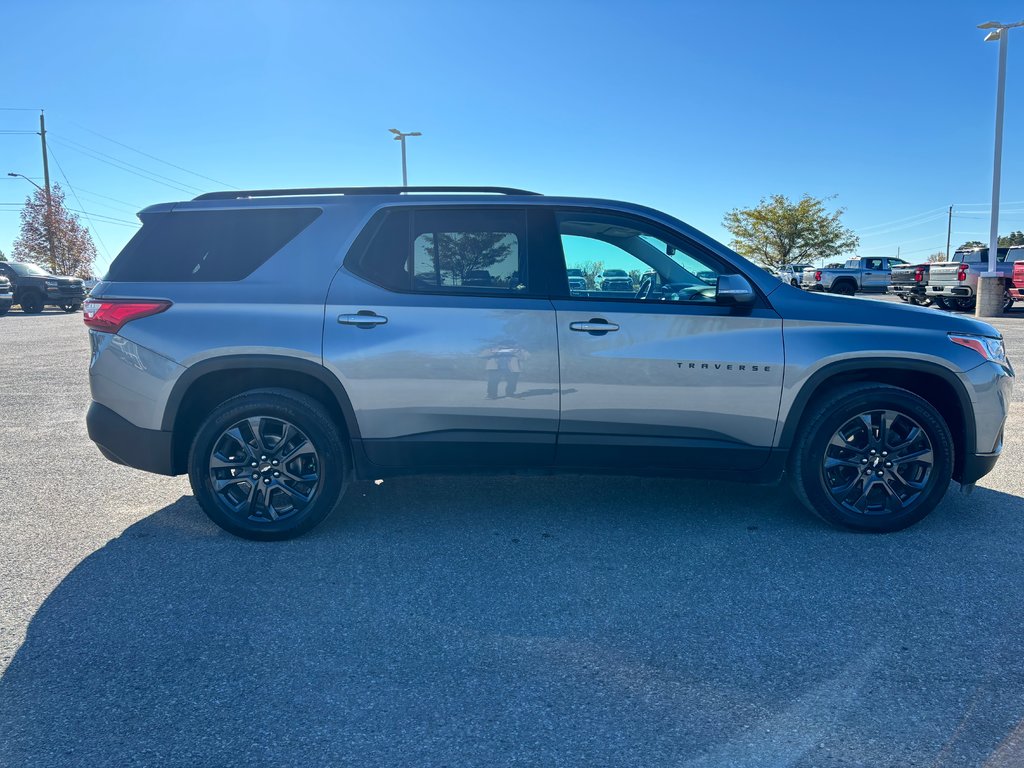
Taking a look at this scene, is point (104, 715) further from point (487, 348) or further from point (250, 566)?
point (487, 348)

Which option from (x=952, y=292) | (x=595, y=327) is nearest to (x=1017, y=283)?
(x=952, y=292)

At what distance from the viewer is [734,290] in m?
3.85

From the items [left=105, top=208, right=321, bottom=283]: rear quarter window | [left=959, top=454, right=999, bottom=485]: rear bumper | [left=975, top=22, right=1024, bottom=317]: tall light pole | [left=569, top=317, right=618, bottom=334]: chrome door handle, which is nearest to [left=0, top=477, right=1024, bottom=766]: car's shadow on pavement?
[left=959, top=454, right=999, bottom=485]: rear bumper

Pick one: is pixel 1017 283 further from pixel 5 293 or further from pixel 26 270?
pixel 26 270

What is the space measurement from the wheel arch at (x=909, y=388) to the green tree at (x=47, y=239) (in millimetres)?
47392

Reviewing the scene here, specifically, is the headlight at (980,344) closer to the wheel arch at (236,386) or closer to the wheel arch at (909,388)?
the wheel arch at (909,388)

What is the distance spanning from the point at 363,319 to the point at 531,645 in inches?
74.7

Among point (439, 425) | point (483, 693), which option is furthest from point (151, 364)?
point (483, 693)

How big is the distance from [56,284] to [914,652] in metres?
29.1

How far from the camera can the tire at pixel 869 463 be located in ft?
13.2

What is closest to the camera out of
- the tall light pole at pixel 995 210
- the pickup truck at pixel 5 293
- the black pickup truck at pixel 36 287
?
the tall light pole at pixel 995 210

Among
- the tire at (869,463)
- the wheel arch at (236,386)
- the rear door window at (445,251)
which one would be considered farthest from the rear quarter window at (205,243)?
the tire at (869,463)

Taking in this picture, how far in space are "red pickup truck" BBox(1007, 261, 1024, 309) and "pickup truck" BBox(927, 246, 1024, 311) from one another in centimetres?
14

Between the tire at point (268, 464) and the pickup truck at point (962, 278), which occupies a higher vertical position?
the pickup truck at point (962, 278)
